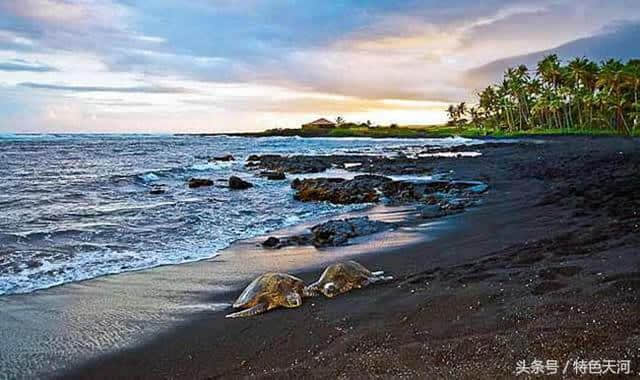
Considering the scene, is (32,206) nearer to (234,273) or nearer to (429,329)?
(234,273)

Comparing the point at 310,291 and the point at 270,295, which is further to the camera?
the point at 310,291

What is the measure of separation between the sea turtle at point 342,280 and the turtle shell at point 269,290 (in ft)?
0.94

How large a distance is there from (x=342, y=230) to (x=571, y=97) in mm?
74196

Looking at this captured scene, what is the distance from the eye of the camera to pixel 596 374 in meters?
3.19

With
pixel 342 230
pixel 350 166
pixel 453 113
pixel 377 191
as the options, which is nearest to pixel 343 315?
pixel 342 230

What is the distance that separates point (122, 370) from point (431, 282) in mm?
3734

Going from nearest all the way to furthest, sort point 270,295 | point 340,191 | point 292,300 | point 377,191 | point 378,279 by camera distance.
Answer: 1. point 292,300
2. point 270,295
3. point 378,279
4. point 340,191
5. point 377,191

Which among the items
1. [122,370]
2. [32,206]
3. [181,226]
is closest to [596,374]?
[122,370]

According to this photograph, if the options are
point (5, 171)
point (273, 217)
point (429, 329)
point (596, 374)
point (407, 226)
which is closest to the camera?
point (596, 374)

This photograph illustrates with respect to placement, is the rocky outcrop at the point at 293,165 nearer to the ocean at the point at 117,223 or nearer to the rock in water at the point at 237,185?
the ocean at the point at 117,223

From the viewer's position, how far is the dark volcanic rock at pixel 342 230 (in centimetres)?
1084

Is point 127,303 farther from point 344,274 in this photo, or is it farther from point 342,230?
point 342,230

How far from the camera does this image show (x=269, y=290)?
6.54m

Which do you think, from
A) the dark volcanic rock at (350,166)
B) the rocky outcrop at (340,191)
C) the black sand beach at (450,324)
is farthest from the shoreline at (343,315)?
the dark volcanic rock at (350,166)
